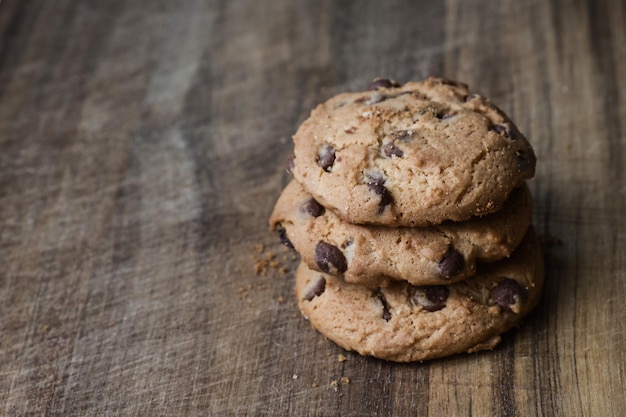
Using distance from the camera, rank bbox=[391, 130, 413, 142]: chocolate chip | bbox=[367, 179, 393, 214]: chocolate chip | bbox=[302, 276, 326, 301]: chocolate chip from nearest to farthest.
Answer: bbox=[367, 179, 393, 214]: chocolate chip, bbox=[391, 130, 413, 142]: chocolate chip, bbox=[302, 276, 326, 301]: chocolate chip

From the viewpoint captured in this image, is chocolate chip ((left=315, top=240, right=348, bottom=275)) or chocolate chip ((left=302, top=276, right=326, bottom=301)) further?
chocolate chip ((left=302, top=276, right=326, bottom=301))

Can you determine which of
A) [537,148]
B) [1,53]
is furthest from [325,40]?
[1,53]

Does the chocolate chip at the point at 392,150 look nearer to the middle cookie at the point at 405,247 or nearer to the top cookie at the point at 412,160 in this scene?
the top cookie at the point at 412,160

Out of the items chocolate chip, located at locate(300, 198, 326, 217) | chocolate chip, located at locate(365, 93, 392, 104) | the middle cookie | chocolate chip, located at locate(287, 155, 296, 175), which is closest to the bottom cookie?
the middle cookie

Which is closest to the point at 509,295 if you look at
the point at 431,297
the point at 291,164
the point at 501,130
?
the point at 431,297

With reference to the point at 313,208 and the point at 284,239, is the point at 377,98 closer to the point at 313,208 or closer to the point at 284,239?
the point at 313,208

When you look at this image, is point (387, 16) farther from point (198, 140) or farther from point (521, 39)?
point (198, 140)

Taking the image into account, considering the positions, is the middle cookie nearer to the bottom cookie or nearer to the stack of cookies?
the stack of cookies
